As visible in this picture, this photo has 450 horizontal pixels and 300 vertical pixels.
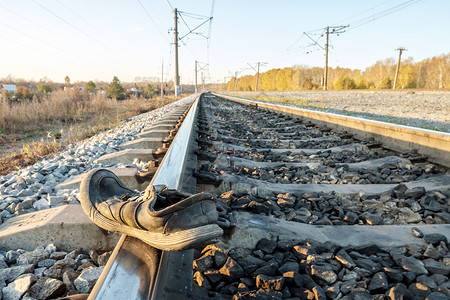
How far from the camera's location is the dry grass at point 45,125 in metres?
4.62

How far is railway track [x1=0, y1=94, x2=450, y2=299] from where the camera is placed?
1.07 meters

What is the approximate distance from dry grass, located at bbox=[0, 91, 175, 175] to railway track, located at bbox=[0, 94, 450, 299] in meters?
3.24

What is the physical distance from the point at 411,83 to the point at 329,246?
71.7 m

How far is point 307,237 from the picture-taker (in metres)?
1.45

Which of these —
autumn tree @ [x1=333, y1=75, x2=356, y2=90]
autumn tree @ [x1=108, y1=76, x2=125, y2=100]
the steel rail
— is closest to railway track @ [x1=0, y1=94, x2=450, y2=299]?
the steel rail

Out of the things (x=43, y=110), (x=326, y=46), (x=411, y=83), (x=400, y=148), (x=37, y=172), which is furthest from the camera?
(x=411, y=83)

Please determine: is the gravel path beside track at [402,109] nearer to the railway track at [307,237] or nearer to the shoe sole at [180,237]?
the railway track at [307,237]

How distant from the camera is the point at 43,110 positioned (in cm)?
1118

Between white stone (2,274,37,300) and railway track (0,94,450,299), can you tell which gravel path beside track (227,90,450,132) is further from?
white stone (2,274,37,300)

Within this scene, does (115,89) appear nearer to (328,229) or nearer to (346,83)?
(328,229)

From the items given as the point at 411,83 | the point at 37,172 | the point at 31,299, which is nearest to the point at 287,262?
the point at 31,299

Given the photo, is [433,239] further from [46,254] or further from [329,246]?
[46,254]

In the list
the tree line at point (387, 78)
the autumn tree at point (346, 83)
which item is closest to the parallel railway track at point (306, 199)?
the tree line at point (387, 78)

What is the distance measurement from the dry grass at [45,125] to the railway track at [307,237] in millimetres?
3236
